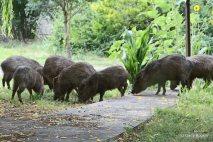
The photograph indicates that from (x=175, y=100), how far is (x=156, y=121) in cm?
246

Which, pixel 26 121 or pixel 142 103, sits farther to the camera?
pixel 142 103

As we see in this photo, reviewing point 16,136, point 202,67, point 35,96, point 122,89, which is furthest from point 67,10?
point 16,136

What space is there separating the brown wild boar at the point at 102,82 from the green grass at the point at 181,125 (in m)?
1.65

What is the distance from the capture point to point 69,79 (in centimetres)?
1105

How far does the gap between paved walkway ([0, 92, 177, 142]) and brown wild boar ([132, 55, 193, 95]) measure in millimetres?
1655

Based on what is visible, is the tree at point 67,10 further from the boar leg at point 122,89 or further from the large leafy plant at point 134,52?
the boar leg at point 122,89

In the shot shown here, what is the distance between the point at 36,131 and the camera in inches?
265

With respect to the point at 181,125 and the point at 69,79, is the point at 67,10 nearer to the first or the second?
the point at 69,79

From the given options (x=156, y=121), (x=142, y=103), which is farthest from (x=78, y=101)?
(x=156, y=121)

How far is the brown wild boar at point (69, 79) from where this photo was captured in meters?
11.1

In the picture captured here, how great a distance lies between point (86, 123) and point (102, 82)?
12.1 ft

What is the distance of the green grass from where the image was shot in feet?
21.7

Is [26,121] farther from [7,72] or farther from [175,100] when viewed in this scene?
[7,72]

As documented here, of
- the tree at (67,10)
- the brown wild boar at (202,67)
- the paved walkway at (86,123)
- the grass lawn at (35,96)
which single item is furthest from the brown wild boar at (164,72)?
the tree at (67,10)
